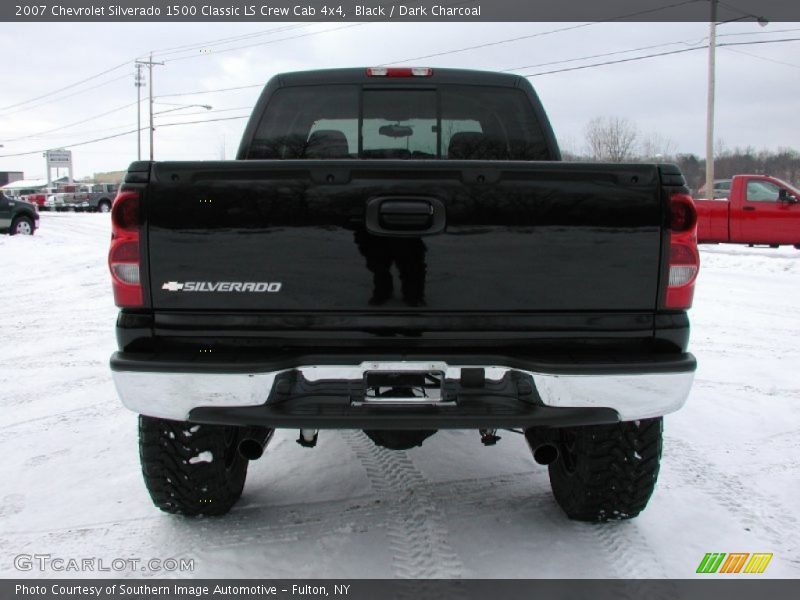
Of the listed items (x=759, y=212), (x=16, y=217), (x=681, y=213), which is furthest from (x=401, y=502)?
(x=16, y=217)

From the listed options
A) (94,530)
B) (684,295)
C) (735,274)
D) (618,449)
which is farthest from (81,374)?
(735,274)

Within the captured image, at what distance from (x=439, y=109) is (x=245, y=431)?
7.76 ft

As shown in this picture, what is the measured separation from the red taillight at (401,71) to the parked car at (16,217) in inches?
787

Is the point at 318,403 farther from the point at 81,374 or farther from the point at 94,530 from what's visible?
the point at 81,374

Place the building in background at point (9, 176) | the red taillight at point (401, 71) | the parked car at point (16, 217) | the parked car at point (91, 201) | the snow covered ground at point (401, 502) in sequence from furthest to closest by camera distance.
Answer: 1. the building in background at point (9, 176)
2. the parked car at point (91, 201)
3. the parked car at point (16, 217)
4. the red taillight at point (401, 71)
5. the snow covered ground at point (401, 502)

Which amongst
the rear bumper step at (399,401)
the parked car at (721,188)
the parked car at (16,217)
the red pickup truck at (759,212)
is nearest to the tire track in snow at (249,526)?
the rear bumper step at (399,401)

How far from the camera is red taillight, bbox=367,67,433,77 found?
12.7 feet

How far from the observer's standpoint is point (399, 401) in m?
2.41

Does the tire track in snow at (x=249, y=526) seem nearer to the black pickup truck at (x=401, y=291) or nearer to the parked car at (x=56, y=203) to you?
the black pickup truck at (x=401, y=291)

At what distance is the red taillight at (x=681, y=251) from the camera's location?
244 centimetres

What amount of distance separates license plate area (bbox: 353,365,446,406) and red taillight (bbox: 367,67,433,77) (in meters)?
2.12

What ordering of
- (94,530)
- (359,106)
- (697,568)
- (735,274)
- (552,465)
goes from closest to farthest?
1. (697,568)
2. (94,530)
3. (552,465)
4. (359,106)
5. (735,274)

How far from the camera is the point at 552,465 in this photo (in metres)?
3.26

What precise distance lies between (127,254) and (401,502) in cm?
176
